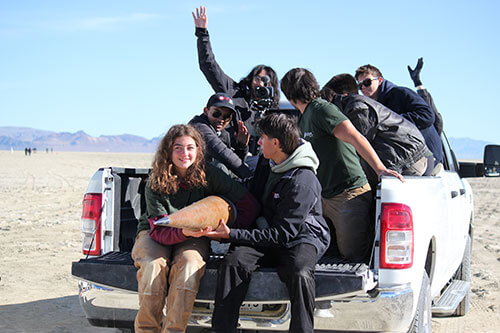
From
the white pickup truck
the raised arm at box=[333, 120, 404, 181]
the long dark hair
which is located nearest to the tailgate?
the white pickup truck

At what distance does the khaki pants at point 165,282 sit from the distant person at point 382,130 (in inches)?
59.1

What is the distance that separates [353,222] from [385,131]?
0.84 meters

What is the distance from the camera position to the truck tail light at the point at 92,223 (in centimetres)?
405

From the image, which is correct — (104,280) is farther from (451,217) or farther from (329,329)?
(451,217)

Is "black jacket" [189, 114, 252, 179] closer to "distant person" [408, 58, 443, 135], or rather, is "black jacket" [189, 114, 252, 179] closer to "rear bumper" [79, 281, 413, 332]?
"rear bumper" [79, 281, 413, 332]

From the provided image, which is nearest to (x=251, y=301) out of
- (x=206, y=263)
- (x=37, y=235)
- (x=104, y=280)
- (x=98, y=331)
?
(x=206, y=263)

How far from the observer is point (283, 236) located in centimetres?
360

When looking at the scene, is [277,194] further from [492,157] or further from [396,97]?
[492,157]

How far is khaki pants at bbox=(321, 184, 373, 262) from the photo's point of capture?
405 centimetres

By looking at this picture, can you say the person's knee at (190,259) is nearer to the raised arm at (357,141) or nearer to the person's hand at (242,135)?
the raised arm at (357,141)

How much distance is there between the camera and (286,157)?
3.85 m

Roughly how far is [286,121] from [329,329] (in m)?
1.21

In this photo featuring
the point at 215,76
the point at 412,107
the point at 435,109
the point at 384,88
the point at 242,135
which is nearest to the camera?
the point at 242,135

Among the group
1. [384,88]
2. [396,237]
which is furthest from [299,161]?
[384,88]
